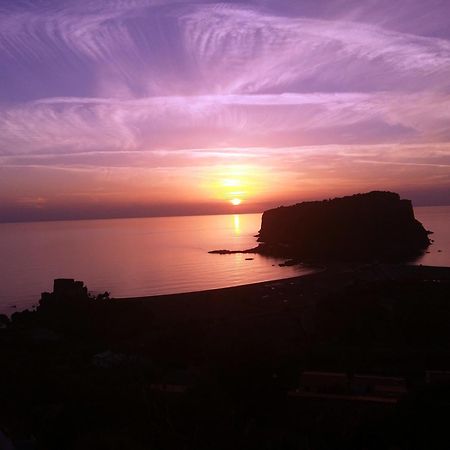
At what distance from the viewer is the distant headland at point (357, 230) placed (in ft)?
325

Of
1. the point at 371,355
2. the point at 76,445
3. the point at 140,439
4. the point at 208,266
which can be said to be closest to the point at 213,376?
the point at 140,439

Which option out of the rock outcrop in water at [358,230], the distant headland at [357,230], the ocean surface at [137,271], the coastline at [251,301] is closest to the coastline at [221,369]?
the coastline at [251,301]

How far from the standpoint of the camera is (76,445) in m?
8.34

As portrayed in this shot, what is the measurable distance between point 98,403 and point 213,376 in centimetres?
283

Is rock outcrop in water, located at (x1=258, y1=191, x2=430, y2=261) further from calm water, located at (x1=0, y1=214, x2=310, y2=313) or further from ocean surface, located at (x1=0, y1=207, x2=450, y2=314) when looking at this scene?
calm water, located at (x1=0, y1=214, x2=310, y2=313)

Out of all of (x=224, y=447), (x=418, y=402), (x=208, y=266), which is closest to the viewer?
(x=224, y=447)

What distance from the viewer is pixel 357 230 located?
103 meters

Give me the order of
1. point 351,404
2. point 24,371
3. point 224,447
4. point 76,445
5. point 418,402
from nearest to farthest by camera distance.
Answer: point 224,447 → point 76,445 → point 418,402 → point 351,404 → point 24,371

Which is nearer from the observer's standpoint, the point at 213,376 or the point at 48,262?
the point at 213,376

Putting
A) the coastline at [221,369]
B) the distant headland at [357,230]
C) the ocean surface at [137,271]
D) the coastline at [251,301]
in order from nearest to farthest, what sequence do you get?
the coastline at [221,369]
the coastline at [251,301]
the ocean surface at [137,271]
the distant headland at [357,230]

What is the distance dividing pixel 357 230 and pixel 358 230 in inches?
8.4

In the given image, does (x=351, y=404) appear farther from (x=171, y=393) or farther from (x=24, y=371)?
(x=24, y=371)

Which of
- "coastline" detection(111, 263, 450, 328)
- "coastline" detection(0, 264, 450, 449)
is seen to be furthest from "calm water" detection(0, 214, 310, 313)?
"coastline" detection(0, 264, 450, 449)

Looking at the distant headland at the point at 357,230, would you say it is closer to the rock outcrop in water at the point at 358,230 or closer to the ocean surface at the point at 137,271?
the rock outcrop in water at the point at 358,230
